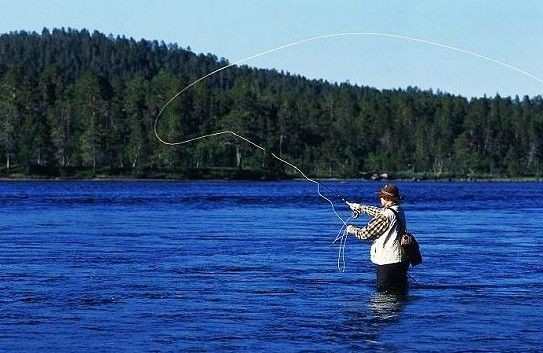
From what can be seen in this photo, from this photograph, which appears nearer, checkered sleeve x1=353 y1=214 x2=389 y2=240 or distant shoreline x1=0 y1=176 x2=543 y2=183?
checkered sleeve x1=353 y1=214 x2=389 y2=240

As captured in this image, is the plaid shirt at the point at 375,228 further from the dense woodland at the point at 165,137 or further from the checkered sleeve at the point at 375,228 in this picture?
the dense woodland at the point at 165,137

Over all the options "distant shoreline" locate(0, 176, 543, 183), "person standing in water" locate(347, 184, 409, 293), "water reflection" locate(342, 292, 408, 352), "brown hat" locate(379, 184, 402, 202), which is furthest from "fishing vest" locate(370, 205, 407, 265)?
"distant shoreline" locate(0, 176, 543, 183)

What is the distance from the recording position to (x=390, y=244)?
18953 mm

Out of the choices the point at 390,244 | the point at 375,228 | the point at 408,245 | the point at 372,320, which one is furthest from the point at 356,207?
the point at 372,320

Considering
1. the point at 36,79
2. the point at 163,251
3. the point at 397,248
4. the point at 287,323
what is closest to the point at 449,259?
the point at 163,251

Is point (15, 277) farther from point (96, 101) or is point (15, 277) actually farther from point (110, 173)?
point (96, 101)

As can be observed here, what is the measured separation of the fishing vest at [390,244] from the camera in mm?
18781

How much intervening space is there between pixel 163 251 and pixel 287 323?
13.3 metres

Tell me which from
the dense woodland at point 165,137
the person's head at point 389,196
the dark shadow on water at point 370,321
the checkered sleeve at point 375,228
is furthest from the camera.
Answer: the dense woodland at point 165,137

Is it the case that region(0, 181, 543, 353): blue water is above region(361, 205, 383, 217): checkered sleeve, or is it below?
below

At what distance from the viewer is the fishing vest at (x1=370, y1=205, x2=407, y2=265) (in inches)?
739

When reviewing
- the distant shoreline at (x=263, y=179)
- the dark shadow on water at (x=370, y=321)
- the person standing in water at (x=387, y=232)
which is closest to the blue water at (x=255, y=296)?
the dark shadow on water at (x=370, y=321)

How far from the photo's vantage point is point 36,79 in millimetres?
174250

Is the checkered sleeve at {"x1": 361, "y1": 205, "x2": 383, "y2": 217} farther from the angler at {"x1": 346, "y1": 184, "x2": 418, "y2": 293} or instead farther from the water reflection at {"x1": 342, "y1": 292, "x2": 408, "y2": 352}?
the water reflection at {"x1": 342, "y1": 292, "x2": 408, "y2": 352}
